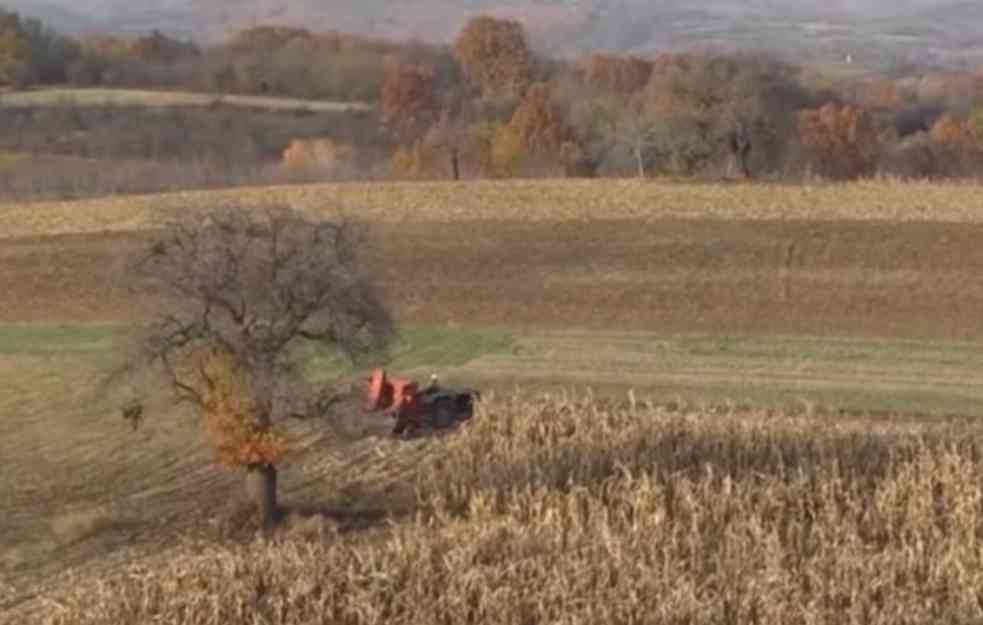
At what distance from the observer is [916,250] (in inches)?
1994

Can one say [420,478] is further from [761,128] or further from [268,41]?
[268,41]

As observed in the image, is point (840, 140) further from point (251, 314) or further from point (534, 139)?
point (251, 314)

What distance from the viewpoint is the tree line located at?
67875 millimetres

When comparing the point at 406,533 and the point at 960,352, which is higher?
the point at 406,533

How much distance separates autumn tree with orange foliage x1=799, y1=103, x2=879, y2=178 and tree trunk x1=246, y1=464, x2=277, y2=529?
67.6 metres

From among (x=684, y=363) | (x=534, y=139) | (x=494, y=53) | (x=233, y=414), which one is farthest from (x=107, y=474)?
(x=494, y=53)

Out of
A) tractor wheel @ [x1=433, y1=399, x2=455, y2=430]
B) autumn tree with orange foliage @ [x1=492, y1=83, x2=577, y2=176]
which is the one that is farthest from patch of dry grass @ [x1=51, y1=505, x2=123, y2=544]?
autumn tree with orange foliage @ [x1=492, y1=83, x2=577, y2=176]

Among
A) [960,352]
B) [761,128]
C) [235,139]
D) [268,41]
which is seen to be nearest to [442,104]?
[235,139]

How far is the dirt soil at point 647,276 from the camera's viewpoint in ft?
142

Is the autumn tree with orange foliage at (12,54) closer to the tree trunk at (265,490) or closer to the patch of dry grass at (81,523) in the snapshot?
the patch of dry grass at (81,523)

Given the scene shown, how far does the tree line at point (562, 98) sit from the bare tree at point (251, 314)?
4334 centimetres

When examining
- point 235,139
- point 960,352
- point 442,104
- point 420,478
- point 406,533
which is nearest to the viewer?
point 406,533

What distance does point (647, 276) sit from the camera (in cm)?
4822

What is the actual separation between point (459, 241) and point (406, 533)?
32.7 metres
